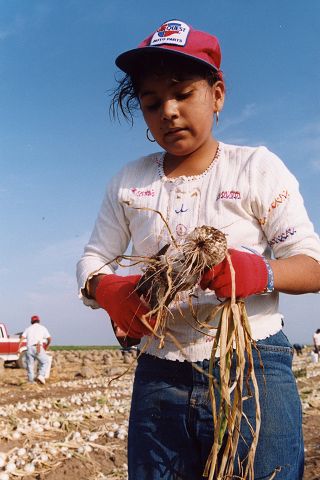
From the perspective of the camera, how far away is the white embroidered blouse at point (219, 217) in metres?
1.81

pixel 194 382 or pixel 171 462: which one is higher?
pixel 194 382

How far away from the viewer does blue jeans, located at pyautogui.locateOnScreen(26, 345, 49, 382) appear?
1300 cm

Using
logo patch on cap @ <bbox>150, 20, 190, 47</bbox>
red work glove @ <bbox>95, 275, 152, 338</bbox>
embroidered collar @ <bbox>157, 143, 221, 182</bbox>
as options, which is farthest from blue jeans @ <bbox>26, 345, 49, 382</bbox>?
logo patch on cap @ <bbox>150, 20, 190, 47</bbox>

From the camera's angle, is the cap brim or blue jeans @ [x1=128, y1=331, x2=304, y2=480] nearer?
blue jeans @ [x1=128, y1=331, x2=304, y2=480]

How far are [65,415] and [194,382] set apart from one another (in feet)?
19.9

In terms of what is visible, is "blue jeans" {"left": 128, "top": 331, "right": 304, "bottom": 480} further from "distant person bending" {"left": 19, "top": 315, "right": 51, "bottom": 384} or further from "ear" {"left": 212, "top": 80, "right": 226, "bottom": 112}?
"distant person bending" {"left": 19, "top": 315, "right": 51, "bottom": 384}

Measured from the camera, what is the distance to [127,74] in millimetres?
2037

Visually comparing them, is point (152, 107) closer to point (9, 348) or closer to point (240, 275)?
point (240, 275)

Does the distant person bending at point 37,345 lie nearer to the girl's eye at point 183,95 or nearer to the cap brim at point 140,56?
the cap brim at point 140,56

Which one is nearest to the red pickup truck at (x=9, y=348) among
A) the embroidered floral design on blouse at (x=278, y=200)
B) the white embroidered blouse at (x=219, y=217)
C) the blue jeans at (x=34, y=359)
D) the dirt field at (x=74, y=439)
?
the blue jeans at (x=34, y=359)

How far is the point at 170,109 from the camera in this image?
1.86 meters

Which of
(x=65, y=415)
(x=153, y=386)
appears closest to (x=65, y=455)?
(x=65, y=415)

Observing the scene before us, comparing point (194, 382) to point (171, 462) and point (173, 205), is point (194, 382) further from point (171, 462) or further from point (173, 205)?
point (173, 205)

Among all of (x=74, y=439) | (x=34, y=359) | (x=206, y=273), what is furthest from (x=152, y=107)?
(x=34, y=359)
